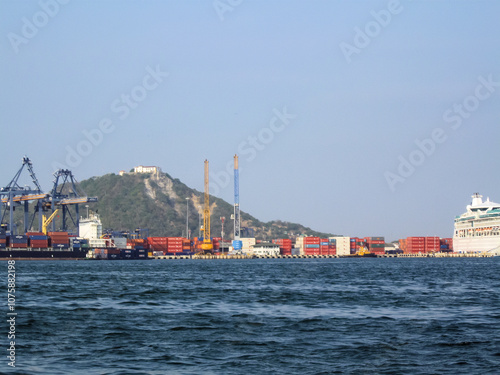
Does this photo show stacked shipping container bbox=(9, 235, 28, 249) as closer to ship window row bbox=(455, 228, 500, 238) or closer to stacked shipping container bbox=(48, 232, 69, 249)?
stacked shipping container bbox=(48, 232, 69, 249)

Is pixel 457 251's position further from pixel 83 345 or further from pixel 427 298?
pixel 83 345

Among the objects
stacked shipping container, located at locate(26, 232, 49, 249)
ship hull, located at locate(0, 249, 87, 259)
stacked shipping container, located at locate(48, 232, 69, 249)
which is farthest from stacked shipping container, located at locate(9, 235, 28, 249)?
stacked shipping container, located at locate(48, 232, 69, 249)

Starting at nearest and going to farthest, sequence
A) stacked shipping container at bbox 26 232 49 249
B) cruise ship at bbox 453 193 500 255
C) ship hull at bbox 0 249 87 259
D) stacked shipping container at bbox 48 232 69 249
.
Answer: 1. ship hull at bbox 0 249 87 259
2. stacked shipping container at bbox 26 232 49 249
3. stacked shipping container at bbox 48 232 69 249
4. cruise ship at bbox 453 193 500 255

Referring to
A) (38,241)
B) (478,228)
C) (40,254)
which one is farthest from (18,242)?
(478,228)

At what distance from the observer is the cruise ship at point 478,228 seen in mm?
167625

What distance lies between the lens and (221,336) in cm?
2214

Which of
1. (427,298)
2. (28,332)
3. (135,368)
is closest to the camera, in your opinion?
(135,368)

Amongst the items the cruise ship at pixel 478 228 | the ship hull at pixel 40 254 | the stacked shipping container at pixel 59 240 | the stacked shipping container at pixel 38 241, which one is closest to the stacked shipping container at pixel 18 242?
the stacked shipping container at pixel 38 241

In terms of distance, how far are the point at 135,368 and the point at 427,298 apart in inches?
913

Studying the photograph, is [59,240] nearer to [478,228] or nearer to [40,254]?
[40,254]

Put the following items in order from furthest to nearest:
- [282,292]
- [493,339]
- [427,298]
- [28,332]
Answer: [282,292] → [427,298] → [28,332] → [493,339]

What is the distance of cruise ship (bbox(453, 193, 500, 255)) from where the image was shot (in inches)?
6599

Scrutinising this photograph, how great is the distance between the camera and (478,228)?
6929 inches

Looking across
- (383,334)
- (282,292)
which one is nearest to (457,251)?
(282,292)
